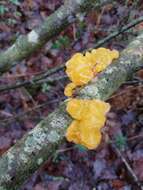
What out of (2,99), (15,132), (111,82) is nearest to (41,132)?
(111,82)

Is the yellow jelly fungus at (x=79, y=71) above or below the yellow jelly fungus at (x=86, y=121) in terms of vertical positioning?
above

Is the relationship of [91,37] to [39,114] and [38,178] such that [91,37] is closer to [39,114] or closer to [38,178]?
[39,114]

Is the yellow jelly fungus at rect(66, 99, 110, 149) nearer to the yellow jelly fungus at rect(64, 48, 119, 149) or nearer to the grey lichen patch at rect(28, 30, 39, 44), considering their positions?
the yellow jelly fungus at rect(64, 48, 119, 149)

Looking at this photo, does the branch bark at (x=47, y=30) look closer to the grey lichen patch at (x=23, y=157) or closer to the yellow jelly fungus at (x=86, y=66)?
the yellow jelly fungus at (x=86, y=66)

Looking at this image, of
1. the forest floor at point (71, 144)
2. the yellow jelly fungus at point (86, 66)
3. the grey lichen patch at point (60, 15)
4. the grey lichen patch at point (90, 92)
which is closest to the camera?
the grey lichen patch at point (90, 92)

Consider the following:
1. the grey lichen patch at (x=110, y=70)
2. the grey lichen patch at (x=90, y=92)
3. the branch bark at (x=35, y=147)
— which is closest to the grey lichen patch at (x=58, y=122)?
the branch bark at (x=35, y=147)

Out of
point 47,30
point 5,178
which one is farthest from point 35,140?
point 47,30
